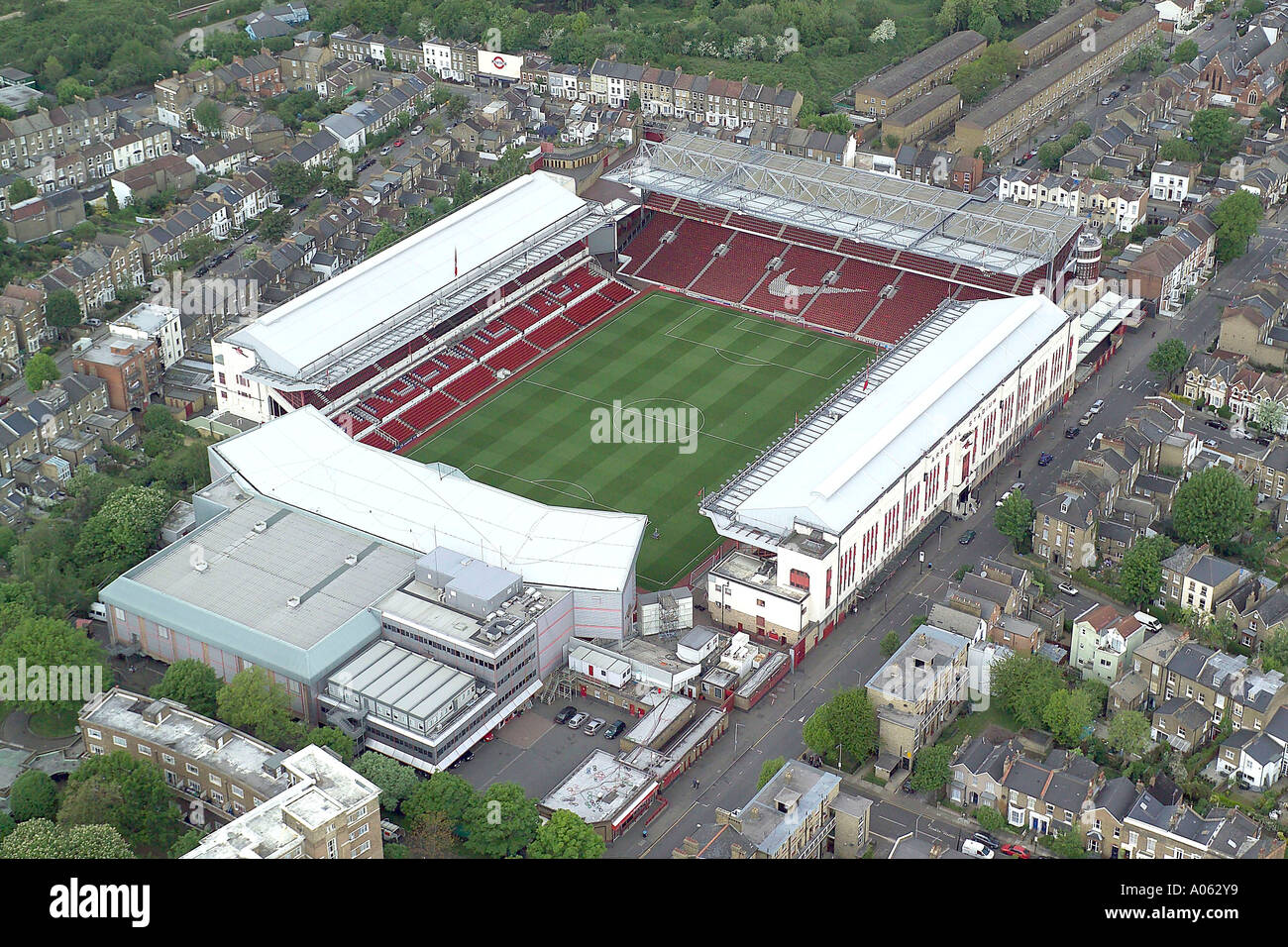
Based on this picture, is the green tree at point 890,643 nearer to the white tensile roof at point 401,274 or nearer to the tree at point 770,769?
the tree at point 770,769

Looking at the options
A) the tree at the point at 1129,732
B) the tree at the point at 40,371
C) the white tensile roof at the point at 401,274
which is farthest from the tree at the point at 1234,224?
the tree at the point at 40,371

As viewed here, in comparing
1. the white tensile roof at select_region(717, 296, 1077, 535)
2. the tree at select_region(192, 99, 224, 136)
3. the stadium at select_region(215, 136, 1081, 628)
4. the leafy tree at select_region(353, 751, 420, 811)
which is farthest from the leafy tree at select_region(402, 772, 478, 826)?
the tree at select_region(192, 99, 224, 136)

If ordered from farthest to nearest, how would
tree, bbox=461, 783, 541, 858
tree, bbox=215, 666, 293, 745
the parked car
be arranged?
tree, bbox=215, 666, 293, 745, the parked car, tree, bbox=461, 783, 541, 858

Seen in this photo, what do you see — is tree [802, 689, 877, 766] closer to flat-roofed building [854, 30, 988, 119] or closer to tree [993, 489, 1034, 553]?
tree [993, 489, 1034, 553]

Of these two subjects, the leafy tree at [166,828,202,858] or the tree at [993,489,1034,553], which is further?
the tree at [993,489,1034,553]
